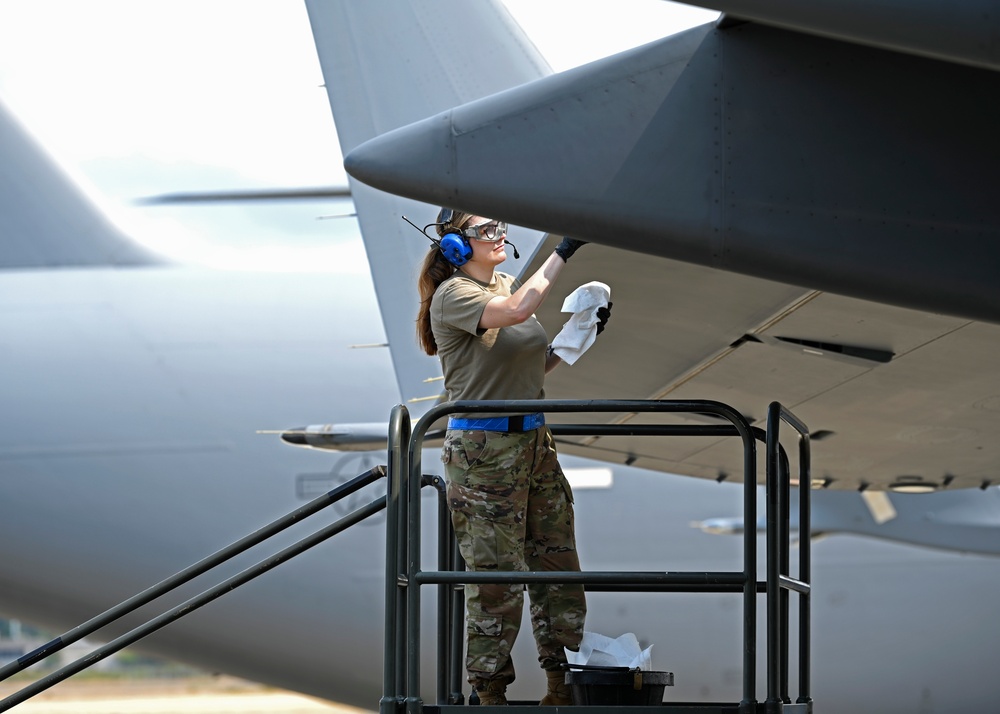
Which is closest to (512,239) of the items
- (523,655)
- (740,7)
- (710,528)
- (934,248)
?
(710,528)

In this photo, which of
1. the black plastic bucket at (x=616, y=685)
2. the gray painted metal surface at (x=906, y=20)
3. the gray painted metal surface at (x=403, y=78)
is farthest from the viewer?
the gray painted metal surface at (x=403, y=78)

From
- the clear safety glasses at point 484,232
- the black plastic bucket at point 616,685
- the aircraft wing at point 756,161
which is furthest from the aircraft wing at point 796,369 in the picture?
the black plastic bucket at point 616,685

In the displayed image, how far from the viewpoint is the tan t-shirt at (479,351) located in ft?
13.6

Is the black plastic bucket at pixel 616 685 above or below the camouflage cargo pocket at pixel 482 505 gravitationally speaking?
below

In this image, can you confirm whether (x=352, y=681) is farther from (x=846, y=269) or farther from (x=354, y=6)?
(x=846, y=269)

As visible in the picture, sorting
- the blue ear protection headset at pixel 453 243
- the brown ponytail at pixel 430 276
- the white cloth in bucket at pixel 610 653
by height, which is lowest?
the white cloth in bucket at pixel 610 653

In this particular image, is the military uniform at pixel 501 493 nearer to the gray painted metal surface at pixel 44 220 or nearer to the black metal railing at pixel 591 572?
the black metal railing at pixel 591 572

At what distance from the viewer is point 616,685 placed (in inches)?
152

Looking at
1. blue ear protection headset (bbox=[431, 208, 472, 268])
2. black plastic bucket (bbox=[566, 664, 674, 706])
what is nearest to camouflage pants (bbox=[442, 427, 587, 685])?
black plastic bucket (bbox=[566, 664, 674, 706])

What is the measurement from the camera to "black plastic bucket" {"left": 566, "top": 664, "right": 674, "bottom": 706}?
3.87 meters

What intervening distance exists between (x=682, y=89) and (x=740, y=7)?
2.77ft

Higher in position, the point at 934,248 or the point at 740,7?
the point at 740,7

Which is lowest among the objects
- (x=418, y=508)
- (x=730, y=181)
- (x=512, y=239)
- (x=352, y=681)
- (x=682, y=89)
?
(x=352, y=681)

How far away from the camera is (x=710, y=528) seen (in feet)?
36.0
